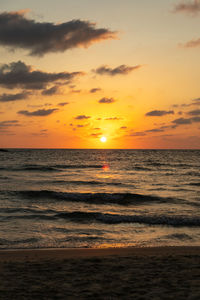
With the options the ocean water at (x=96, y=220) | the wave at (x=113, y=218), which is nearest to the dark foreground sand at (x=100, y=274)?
the ocean water at (x=96, y=220)

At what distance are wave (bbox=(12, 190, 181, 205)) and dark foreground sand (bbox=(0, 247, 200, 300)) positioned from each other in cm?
1319

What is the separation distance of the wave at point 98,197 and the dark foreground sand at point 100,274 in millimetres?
13189

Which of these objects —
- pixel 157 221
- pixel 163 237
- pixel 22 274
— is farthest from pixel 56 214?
pixel 22 274

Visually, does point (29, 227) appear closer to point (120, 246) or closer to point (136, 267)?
point (120, 246)

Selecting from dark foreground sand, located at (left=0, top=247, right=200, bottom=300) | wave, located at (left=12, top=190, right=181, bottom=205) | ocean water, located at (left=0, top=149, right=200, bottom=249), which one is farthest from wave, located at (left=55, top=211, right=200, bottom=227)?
dark foreground sand, located at (left=0, top=247, right=200, bottom=300)

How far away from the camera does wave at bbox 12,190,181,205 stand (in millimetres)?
23317

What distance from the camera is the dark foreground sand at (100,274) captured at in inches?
235

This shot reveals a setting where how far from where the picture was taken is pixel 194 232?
45.4 feet

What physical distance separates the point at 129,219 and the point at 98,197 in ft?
28.7

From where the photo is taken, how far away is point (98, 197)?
25062mm

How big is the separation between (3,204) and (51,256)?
11241mm

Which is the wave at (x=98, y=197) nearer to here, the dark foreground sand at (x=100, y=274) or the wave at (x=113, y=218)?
the wave at (x=113, y=218)

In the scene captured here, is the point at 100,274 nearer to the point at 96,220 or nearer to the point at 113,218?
the point at 96,220

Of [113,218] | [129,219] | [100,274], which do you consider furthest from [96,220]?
[100,274]
